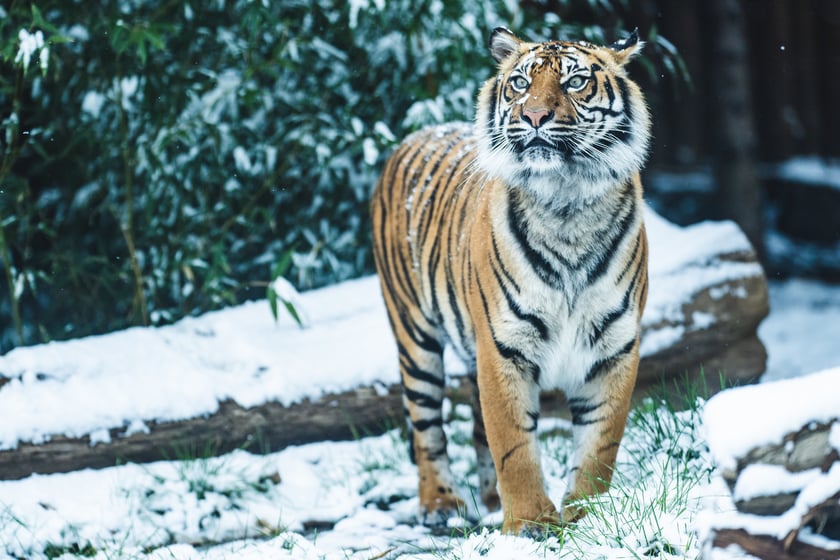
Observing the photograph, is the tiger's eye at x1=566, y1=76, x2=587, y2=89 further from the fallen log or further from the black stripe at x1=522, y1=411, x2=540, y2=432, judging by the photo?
the fallen log

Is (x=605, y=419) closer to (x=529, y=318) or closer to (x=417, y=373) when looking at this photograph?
(x=529, y=318)

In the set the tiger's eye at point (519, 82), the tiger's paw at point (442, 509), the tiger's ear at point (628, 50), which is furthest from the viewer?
the tiger's paw at point (442, 509)

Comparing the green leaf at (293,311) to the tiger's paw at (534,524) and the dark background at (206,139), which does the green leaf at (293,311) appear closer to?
the dark background at (206,139)

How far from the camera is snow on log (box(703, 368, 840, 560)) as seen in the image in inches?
73.5

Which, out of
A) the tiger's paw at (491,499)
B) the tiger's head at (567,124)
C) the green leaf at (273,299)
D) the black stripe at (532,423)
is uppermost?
the tiger's head at (567,124)

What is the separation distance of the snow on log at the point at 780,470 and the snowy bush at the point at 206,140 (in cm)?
262

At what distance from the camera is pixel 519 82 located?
8.79ft

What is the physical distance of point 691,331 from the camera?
4121 mm

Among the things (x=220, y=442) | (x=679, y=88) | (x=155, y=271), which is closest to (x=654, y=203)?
Result: (x=679, y=88)

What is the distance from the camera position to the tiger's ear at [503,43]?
2871 mm

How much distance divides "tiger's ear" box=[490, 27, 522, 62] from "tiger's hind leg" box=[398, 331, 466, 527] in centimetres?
106

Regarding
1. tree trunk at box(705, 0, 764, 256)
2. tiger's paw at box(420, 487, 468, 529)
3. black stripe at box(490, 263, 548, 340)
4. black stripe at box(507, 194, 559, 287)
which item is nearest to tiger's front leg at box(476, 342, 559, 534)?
black stripe at box(490, 263, 548, 340)

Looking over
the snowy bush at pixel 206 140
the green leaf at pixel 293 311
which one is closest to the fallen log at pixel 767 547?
the green leaf at pixel 293 311

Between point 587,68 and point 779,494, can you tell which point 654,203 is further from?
point 779,494
